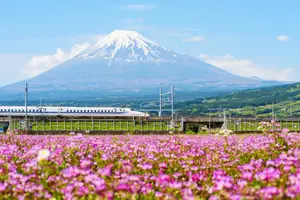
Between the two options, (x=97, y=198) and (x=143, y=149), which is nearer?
(x=97, y=198)

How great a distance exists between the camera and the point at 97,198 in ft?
15.1

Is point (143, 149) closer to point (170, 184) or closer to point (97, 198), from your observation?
point (170, 184)

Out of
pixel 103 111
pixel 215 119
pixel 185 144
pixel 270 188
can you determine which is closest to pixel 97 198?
pixel 270 188

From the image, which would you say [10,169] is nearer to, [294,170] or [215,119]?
[294,170]

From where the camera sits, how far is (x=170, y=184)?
17.7 feet

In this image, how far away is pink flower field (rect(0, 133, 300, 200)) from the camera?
197 inches

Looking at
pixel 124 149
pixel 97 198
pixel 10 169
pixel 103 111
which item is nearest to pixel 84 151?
pixel 124 149

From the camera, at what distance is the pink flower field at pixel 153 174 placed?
500cm

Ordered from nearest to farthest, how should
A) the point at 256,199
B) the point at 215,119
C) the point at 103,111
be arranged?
the point at 256,199 → the point at 215,119 → the point at 103,111

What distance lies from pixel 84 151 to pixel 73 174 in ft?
10.1

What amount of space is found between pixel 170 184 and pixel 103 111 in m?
104

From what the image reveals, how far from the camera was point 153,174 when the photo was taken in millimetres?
6945

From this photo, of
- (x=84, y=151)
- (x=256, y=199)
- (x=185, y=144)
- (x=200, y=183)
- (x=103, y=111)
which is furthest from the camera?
(x=103, y=111)

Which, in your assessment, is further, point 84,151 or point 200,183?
point 84,151
